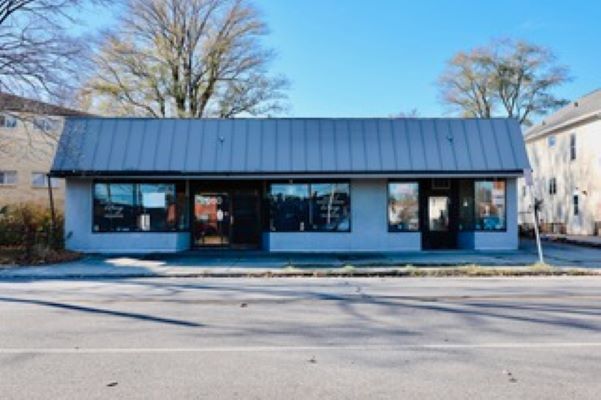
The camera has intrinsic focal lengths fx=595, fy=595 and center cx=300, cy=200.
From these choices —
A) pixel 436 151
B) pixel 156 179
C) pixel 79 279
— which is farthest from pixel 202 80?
pixel 79 279

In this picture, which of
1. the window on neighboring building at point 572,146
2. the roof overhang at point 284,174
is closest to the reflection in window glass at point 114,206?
the roof overhang at point 284,174

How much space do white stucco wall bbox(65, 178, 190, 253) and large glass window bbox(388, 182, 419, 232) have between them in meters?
8.56

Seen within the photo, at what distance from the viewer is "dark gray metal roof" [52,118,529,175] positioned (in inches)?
888

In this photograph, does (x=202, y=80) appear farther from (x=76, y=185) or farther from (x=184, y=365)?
(x=184, y=365)

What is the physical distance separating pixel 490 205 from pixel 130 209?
1418cm

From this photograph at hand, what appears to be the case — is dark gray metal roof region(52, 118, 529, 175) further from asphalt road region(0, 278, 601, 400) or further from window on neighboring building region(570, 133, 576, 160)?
window on neighboring building region(570, 133, 576, 160)

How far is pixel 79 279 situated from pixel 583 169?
1217 inches

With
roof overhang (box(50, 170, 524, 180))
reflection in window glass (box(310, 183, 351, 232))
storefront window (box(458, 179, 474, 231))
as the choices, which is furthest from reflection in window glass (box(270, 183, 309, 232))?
storefront window (box(458, 179, 474, 231))

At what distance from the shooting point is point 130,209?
23.2 m

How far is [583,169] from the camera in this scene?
36.1 metres

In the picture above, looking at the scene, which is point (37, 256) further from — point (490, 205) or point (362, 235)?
point (490, 205)

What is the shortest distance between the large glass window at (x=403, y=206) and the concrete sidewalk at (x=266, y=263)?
1.54 meters

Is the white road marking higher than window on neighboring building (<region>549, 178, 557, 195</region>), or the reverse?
window on neighboring building (<region>549, 178, 557, 195</region>)

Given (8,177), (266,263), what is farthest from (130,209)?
(8,177)
